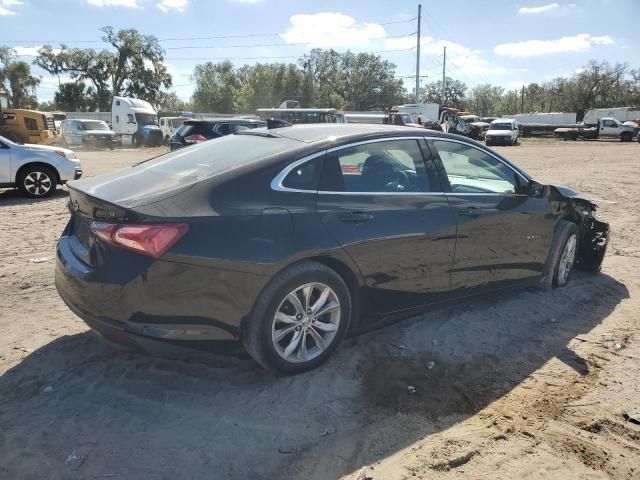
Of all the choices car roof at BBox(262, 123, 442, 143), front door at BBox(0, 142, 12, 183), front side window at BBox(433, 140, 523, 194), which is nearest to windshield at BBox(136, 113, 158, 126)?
front door at BBox(0, 142, 12, 183)

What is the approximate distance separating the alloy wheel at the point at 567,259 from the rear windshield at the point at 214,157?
3080mm

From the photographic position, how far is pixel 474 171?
14.8 ft

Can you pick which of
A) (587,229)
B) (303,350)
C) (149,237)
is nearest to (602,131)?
(587,229)

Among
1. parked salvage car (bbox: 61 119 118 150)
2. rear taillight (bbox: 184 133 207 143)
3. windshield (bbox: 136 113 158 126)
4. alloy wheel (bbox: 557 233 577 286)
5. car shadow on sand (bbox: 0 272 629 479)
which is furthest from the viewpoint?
windshield (bbox: 136 113 158 126)

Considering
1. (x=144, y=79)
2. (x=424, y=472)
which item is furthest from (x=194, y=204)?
(x=144, y=79)

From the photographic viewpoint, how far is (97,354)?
3674mm

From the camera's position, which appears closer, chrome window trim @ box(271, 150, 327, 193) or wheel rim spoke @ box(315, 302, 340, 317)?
chrome window trim @ box(271, 150, 327, 193)

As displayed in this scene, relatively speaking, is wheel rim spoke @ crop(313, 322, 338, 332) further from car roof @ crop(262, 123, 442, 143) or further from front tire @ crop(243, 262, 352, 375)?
car roof @ crop(262, 123, 442, 143)

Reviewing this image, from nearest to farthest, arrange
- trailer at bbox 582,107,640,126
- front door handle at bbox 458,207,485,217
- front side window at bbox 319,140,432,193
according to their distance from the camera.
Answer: front side window at bbox 319,140,432,193, front door handle at bbox 458,207,485,217, trailer at bbox 582,107,640,126

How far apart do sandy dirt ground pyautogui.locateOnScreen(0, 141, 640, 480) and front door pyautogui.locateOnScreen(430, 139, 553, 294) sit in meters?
0.44

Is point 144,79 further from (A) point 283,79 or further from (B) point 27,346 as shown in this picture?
(B) point 27,346

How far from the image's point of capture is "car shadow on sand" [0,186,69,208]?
10208 mm

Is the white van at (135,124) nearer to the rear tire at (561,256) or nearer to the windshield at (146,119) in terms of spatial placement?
the windshield at (146,119)

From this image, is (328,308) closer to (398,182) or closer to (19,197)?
(398,182)
